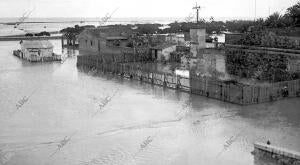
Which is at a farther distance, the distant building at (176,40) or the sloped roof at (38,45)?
the distant building at (176,40)

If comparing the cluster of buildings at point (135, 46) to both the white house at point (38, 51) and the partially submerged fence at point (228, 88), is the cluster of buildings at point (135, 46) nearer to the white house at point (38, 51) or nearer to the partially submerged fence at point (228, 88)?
the partially submerged fence at point (228, 88)

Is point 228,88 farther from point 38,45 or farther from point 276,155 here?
point 38,45

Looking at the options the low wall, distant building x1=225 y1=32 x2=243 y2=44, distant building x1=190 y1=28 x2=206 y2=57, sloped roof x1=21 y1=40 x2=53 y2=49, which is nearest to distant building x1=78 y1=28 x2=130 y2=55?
sloped roof x1=21 y1=40 x2=53 y2=49

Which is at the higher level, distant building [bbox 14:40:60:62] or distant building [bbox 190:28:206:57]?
distant building [bbox 190:28:206:57]

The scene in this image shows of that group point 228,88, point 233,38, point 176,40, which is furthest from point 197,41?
point 176,40

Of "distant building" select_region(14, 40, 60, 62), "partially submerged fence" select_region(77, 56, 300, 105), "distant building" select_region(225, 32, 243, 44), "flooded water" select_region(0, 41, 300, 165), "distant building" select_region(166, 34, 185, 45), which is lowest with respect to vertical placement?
"flooded water" select_region(0, 41, 300, 165)

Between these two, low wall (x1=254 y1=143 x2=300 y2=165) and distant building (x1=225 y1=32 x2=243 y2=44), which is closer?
low wall (x1=254 y1=143 x2=300 y2=165)

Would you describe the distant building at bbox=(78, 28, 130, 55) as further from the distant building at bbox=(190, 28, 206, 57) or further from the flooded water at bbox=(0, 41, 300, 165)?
the flooded water at bbox=(0, 41, 300, 165)

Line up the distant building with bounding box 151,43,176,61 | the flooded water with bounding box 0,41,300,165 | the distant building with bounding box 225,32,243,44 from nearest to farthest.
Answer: the flooded water with bounding box 0,41,300,165
the distant building with bounding box 225,32,243,44
the distant building with bounding box 151,43,176,61

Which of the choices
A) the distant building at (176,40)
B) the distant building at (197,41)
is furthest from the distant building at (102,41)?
the distant building at (197,41)
